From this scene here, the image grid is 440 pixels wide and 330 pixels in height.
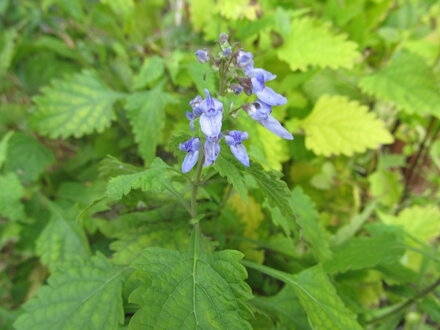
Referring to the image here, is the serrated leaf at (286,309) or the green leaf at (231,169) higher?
the green leaf at (231,169)

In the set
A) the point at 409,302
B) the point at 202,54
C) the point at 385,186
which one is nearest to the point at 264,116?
the point at 202,54

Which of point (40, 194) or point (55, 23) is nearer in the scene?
point (40, 194)

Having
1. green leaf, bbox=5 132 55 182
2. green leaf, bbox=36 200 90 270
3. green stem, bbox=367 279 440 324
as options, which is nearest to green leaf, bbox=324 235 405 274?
green stem, bbox=367 279 440 324

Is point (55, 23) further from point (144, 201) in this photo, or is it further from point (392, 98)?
point (392, 98)

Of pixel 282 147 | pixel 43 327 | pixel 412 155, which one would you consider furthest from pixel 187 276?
pixel 412 155

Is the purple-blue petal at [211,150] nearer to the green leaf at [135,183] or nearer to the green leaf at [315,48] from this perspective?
the green leaf at [135,183]

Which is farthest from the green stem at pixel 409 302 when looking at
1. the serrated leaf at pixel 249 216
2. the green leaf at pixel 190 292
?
the green leaf at pixel 190 292
